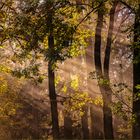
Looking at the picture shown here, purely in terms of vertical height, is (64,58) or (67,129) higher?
(64,58)

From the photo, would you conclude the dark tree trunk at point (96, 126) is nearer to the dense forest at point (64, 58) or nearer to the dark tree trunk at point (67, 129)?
the dense forest at point (64, 58)

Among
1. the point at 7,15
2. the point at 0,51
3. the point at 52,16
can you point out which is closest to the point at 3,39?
the point at 7,15

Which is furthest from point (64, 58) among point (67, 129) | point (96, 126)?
point (67, 129)

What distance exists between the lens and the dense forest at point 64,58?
48.6ft

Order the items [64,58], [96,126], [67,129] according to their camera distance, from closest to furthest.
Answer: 1. [64,58]
2. [96,126]
3. [67,129]

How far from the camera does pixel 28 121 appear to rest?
150ft

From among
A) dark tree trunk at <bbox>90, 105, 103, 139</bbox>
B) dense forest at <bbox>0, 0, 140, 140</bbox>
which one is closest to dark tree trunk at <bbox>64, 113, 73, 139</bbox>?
dense forest at <bbox>0, 0, 140, 140</bbox>

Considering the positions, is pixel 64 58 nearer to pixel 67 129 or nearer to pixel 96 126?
pixel 96 126

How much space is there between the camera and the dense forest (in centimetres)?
1482

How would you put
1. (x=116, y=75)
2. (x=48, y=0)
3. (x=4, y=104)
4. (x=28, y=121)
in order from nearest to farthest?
(x=48, y=0) < (x=4, y=104) < (x=28, y=121) < (x=116, y=75)

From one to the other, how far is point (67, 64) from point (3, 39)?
15241 mm

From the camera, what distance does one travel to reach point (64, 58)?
14.9m

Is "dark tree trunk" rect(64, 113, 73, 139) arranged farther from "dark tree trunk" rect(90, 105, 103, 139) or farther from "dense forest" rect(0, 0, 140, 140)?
"dark tree trunk" rect(90, 105, 103, 139)

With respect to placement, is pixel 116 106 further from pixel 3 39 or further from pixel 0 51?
pixel 0 51
